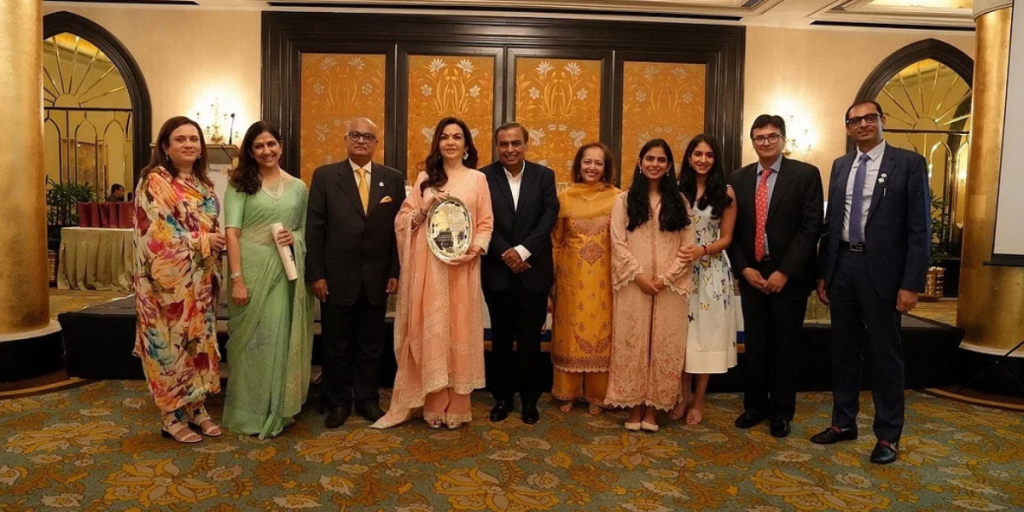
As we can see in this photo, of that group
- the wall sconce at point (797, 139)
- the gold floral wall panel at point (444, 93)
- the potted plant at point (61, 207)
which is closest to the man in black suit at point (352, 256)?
the gold floral wall panel at point (444, 93)

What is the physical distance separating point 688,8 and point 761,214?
5071mm

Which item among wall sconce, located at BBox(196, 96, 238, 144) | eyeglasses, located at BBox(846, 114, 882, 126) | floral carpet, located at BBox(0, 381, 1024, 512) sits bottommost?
floral carpet, located at BBox(0, 381, 1024, 512)

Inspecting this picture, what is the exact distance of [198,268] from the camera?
3252mm

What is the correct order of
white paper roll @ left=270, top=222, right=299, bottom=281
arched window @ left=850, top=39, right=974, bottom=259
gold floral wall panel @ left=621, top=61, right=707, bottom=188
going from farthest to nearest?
arched window @ left=850, top=39, right=974, bottom=259 → gold floral wall panel @ left=621, top=61, right=707, bottom=188 → white paper roll @ left=270, top=222, right=299, bottom=281

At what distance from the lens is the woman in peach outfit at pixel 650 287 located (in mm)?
3428

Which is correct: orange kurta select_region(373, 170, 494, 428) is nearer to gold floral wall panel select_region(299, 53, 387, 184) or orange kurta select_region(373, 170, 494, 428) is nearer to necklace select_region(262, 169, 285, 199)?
necklace select_region(262, 169, 285, 199)

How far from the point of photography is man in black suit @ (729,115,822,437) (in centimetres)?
345

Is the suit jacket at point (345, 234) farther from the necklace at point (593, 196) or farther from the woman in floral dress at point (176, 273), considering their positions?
the necklace at point (593, 196)

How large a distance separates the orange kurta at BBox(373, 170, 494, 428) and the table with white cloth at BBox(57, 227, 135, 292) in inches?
229

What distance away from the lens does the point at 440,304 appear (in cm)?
342

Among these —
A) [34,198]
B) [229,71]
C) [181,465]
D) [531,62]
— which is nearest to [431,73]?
[531,62]

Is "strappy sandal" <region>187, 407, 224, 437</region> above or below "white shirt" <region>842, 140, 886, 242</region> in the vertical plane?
below

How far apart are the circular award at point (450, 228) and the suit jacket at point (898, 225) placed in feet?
6.07

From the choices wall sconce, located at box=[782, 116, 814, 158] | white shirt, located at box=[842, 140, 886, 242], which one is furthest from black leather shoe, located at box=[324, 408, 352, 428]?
wall sconce, located at box=[782, 116, 814, 158]
